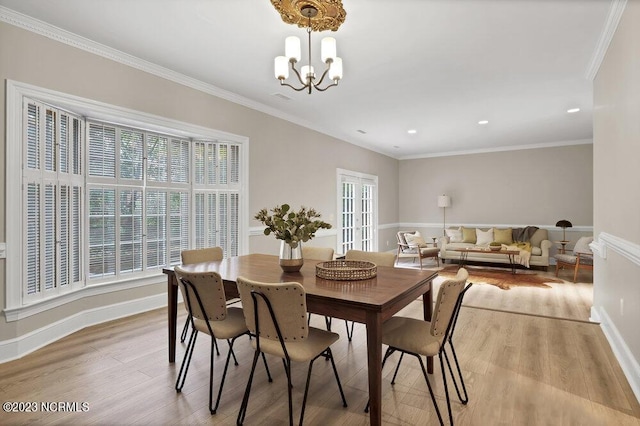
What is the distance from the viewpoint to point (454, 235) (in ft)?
26.4

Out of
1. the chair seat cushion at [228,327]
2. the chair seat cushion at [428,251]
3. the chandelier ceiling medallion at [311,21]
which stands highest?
the chandelier ceiling medallion at [311,21]

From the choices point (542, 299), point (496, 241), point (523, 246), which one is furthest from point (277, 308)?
point (496, 241)

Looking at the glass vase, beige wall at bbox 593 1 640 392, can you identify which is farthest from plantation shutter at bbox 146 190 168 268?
beige wall at bbox 593 1 640 392

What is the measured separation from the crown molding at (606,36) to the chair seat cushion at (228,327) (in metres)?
3.52

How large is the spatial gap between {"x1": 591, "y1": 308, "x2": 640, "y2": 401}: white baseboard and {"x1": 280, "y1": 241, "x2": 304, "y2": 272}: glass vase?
2.33 meters

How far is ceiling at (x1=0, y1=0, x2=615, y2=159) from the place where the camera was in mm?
2590

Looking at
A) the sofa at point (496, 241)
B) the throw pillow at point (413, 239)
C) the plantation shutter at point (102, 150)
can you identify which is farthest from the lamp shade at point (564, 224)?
the plantation shutter at point (102, 150)

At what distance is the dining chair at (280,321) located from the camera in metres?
1.69

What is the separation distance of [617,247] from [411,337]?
6.21 feet

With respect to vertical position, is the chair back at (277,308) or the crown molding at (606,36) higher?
the crown molding at (606,36)

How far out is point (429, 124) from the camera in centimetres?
593

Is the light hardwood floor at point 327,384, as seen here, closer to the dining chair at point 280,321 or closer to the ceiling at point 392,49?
the dining chair at point 280,321

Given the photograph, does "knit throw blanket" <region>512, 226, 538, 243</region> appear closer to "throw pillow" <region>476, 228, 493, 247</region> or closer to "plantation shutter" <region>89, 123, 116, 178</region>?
"throw pillow" <region>476, 228, 493, 247</region>

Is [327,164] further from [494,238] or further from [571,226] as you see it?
[571,226]
